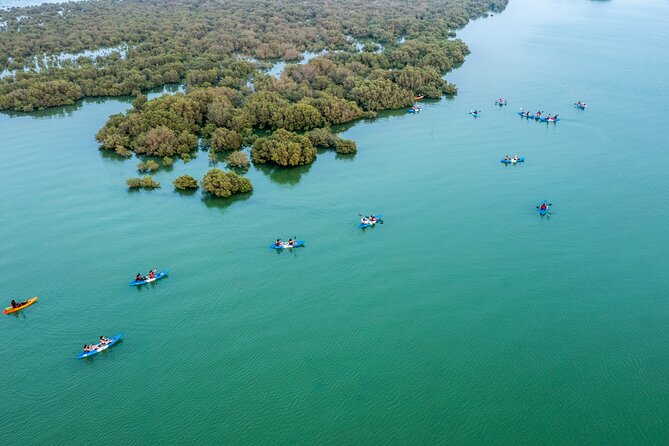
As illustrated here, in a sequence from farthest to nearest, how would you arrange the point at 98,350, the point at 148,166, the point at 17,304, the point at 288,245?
the point at 148,166 → the point at 288,245 → the point at 17,304 → the point at 98,350

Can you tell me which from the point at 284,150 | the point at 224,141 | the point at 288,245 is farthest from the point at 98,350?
the point at 224,141

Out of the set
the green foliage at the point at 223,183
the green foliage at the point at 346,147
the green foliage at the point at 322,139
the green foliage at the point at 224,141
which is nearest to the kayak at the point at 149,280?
the green foliage at the point at 223,183

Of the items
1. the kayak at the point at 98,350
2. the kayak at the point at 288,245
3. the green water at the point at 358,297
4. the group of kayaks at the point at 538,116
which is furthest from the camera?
the group of kayaks at the point at 538,116

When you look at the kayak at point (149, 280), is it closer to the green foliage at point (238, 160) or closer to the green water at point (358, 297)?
the green water at point (358, 297)

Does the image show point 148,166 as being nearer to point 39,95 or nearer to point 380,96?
point 39,95

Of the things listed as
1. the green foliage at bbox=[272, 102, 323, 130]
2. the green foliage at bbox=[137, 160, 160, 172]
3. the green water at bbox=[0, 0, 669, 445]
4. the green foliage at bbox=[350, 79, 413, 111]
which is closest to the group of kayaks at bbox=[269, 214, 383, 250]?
the green water at bbox=[0, 0, 669, 445]

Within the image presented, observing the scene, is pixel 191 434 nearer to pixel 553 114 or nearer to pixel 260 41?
pixel 553 114

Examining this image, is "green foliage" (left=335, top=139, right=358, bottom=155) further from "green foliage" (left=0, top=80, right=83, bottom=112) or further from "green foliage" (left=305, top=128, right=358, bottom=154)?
"green foliage" (left=0, top=80, right=83, bottom=112)

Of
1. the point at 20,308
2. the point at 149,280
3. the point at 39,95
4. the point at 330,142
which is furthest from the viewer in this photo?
the point at 39,95
